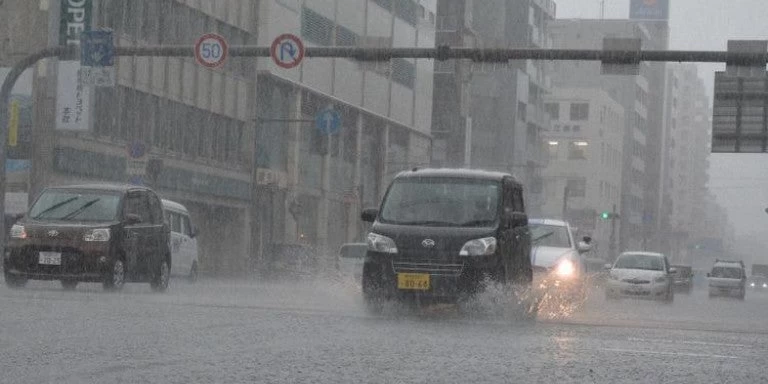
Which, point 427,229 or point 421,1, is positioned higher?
point 421,1

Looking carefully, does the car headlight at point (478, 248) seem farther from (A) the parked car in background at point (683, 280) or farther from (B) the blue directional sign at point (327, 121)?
(A) the parked car in background at point (683, 280)

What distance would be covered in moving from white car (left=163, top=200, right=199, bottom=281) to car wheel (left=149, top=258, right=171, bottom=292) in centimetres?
811

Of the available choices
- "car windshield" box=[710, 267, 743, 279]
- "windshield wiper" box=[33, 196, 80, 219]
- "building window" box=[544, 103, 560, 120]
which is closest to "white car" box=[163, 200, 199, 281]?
"windshield wiper" box=[33, 196, 80, 219]

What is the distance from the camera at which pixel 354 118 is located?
68688 millimetres

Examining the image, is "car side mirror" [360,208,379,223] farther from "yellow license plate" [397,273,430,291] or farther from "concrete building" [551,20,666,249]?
"concrete building" [551,20,666,249]

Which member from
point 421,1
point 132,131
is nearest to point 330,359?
point 132,131

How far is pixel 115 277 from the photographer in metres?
22.6

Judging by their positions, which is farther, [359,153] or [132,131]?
[359,153]

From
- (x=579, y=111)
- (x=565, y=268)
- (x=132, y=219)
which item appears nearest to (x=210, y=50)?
(x=132, y=219)

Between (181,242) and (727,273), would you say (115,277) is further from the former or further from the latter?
(727,273)

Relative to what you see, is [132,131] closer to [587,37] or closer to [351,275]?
[351,275]

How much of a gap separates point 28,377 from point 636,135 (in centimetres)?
14921

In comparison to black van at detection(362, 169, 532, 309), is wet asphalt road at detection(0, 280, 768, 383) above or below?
below

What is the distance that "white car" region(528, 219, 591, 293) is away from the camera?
24523 mm
